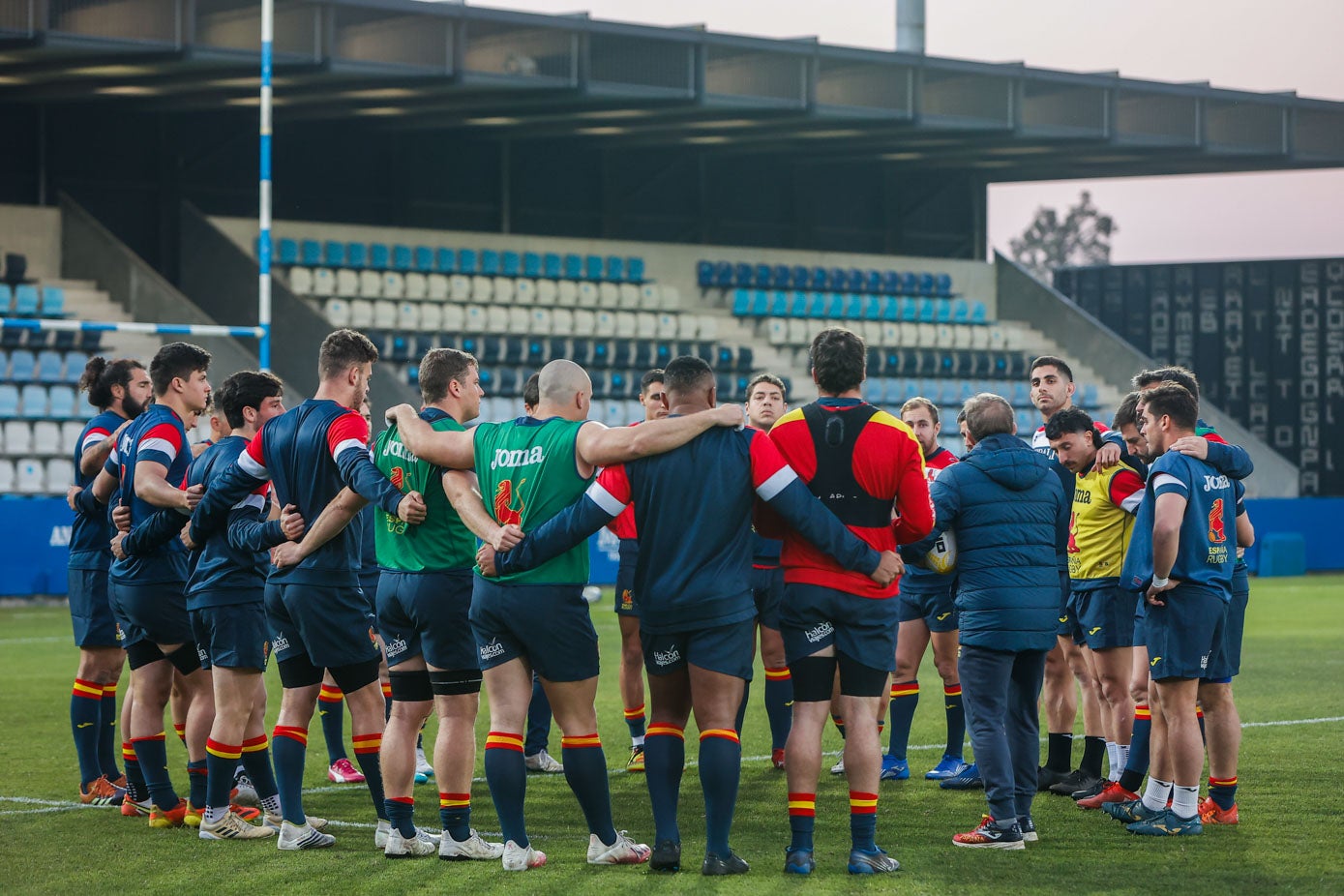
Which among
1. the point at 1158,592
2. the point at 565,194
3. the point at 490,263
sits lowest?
the point at 1158,592

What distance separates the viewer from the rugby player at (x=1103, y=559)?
814 cm

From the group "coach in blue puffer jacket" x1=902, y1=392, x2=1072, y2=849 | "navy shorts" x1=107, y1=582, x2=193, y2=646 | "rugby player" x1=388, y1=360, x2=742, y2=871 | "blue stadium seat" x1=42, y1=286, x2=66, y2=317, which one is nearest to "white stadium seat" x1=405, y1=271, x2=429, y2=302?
"blue stadium seat" x1=42, y1=286, x2=66, y2=317

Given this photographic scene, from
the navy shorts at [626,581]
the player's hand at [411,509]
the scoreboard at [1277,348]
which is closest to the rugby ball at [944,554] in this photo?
the navy shorts at [626,581]

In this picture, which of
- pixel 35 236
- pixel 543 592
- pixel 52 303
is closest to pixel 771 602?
pixel 543 592

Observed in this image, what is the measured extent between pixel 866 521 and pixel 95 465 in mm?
4337

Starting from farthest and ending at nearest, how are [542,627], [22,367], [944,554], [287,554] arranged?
1. [22,367]
2. [944,554]
3. [287,554]
4. [542,627]

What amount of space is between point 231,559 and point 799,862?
301 centimetres

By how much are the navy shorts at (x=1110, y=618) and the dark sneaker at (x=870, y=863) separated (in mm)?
2133

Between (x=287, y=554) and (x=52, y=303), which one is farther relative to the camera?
(x=52, y=303)

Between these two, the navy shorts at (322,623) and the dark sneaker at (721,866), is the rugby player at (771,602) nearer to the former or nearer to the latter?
the dark sneaker at (721,866)

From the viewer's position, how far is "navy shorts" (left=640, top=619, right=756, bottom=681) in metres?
6.57

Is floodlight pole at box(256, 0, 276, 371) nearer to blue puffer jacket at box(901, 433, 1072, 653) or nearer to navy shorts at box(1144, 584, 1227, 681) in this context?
blue puffer jacket at box(901, 433, 1072, 653)

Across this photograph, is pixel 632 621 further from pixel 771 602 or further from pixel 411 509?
pixel 411 509

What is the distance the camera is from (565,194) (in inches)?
1236
